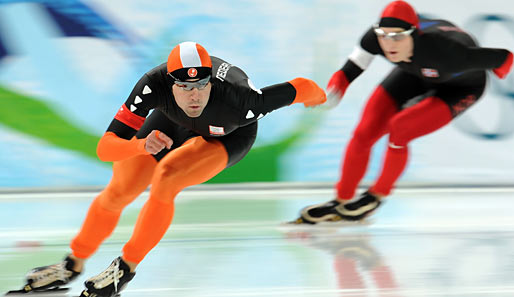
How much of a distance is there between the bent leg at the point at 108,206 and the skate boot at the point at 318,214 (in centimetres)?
167

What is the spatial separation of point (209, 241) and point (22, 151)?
2.23m

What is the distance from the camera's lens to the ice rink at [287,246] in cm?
332

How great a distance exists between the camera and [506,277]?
345cm

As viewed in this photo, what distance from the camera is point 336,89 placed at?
173 inches

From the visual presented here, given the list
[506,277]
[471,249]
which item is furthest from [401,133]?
[506,277]

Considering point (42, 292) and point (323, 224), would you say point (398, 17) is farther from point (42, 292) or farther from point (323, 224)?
point (42, 292)

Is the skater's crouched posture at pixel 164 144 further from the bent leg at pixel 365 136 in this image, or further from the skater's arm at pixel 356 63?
the bent leg at pixel 365 136

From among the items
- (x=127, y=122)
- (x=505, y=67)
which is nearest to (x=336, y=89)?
(x=505, y=67)

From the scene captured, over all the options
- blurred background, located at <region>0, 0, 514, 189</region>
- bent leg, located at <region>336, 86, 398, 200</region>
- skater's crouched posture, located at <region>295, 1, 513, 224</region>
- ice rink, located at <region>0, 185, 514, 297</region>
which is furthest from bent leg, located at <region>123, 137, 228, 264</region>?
blurred background, located at <region>0, 0, 514, 189</region>

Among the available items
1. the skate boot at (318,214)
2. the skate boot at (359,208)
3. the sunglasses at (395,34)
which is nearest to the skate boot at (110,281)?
the skate boot at (318,214)

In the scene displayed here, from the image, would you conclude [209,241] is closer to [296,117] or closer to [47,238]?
[47,238]

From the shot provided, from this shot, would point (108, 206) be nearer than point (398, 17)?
Yes

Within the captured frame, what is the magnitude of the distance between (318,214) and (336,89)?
865mm

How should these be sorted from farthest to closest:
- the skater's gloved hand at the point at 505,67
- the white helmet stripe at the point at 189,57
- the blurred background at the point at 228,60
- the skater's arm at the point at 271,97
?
the blurred background at the point at 228,60, the skater's gloved hand at the point at 505,67, the skater's arm at the point at 271,97, the white helmet stripe at the point at 189,57
